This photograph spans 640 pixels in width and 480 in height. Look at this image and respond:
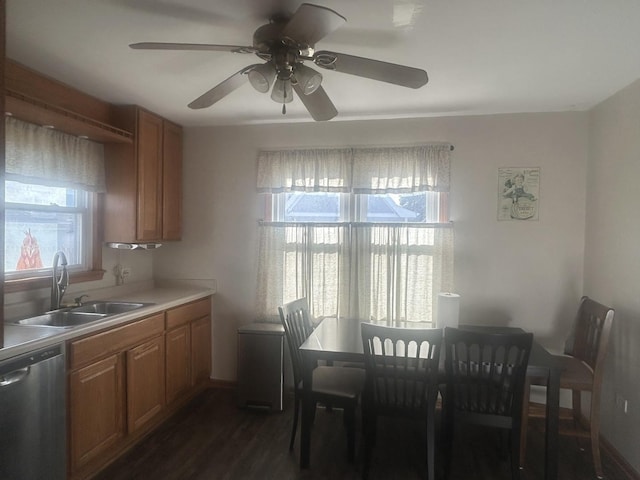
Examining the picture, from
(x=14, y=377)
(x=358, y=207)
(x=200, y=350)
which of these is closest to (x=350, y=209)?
(x=358, y=207)

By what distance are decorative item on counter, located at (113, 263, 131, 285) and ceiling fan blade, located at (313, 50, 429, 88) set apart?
2.58 m

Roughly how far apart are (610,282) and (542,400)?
114 centimetres

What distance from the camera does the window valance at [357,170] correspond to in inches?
126

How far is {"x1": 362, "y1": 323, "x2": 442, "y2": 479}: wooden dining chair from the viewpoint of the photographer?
7.00 ft

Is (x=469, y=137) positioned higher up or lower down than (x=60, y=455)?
higher up

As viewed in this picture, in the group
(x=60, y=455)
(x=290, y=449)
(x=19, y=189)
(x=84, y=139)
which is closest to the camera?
(x=60, y=455)

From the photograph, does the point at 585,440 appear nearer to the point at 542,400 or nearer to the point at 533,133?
the point at 542,400

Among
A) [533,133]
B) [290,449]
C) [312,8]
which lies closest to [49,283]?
[290,449]

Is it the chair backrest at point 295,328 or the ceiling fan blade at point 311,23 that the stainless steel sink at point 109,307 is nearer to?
the chair backrest at point 295,328

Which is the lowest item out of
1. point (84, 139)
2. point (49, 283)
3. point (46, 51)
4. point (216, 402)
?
point (216, 402)

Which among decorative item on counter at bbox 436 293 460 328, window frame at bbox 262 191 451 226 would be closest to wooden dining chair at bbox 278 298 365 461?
decorative item on counter at bbox 436 293 460 328

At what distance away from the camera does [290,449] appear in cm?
260

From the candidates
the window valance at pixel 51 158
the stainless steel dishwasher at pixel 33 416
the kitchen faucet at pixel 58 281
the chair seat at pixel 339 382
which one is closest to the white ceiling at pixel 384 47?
the window valance at pixel 51 158

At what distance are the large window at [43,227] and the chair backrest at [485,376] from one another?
2.74 metres
